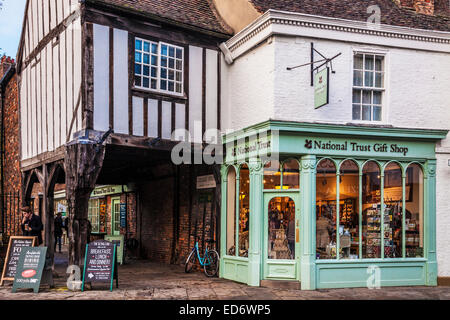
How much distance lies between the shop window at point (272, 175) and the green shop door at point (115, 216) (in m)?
10.1

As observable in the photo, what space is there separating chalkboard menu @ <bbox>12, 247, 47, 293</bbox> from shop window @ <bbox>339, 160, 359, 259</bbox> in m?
6.39

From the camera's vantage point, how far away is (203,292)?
10.5m

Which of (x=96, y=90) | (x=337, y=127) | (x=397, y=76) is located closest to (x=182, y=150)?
(x=96, y=90)

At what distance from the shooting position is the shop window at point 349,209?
1132cm

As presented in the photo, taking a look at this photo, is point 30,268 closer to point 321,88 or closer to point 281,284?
point 281,284

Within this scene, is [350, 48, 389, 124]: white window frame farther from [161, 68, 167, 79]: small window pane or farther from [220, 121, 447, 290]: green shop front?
[161, 68, 167, 79]: small window pane

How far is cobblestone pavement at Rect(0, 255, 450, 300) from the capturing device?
9852 mm

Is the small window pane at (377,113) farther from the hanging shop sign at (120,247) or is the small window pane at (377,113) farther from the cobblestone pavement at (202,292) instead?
the hanging shop sign at (120,247)

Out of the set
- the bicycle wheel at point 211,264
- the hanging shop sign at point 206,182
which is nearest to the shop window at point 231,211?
the bicycle wheel at point 211,264

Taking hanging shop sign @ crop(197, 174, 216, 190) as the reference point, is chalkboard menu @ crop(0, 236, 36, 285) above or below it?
below

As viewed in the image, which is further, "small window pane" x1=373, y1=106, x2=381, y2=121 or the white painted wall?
"small window pane" x1=373, y1=106, x2=381, y2=121

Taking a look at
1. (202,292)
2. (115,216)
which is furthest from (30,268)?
(115,216)

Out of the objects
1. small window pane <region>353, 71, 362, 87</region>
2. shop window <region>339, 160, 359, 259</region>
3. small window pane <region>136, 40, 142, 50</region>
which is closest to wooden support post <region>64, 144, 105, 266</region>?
small window pane <region>136, 40, 142, 50</region>

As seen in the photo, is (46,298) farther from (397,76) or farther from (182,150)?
(397,76)
